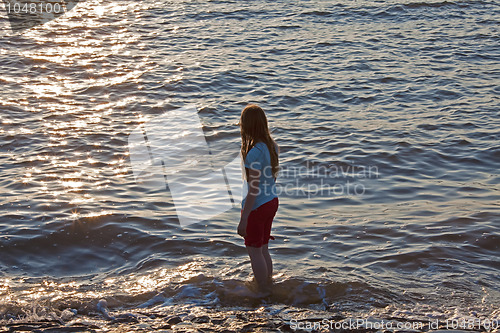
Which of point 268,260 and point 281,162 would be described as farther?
point 281,162

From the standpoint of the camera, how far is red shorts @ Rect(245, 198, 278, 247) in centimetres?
570

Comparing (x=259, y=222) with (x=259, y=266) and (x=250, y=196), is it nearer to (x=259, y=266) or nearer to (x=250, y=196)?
(x=250, y=196)

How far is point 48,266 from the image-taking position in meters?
6.79

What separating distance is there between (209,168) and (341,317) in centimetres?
440

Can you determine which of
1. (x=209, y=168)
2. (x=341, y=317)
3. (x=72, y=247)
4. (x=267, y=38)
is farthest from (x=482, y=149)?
(x=267, y=38)

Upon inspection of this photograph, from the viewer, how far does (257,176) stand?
556 cm

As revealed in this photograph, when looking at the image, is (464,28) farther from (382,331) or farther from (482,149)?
(382,331)

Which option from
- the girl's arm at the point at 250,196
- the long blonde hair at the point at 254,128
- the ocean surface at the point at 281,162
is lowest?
the ocean surface at the point at 281,162

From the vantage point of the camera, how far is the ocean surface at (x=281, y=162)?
6.24 meters

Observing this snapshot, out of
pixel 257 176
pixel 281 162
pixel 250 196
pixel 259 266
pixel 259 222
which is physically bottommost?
pixel 281 162

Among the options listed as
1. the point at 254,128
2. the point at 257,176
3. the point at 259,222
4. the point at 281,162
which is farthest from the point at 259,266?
the point at 281,162

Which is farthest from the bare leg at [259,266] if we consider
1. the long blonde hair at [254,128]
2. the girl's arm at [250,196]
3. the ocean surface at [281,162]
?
the long blonde hair at [254,128]

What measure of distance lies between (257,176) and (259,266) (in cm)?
99

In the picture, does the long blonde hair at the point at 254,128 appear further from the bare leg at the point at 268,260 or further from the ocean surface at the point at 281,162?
the ocean surface at the point at 281,162
